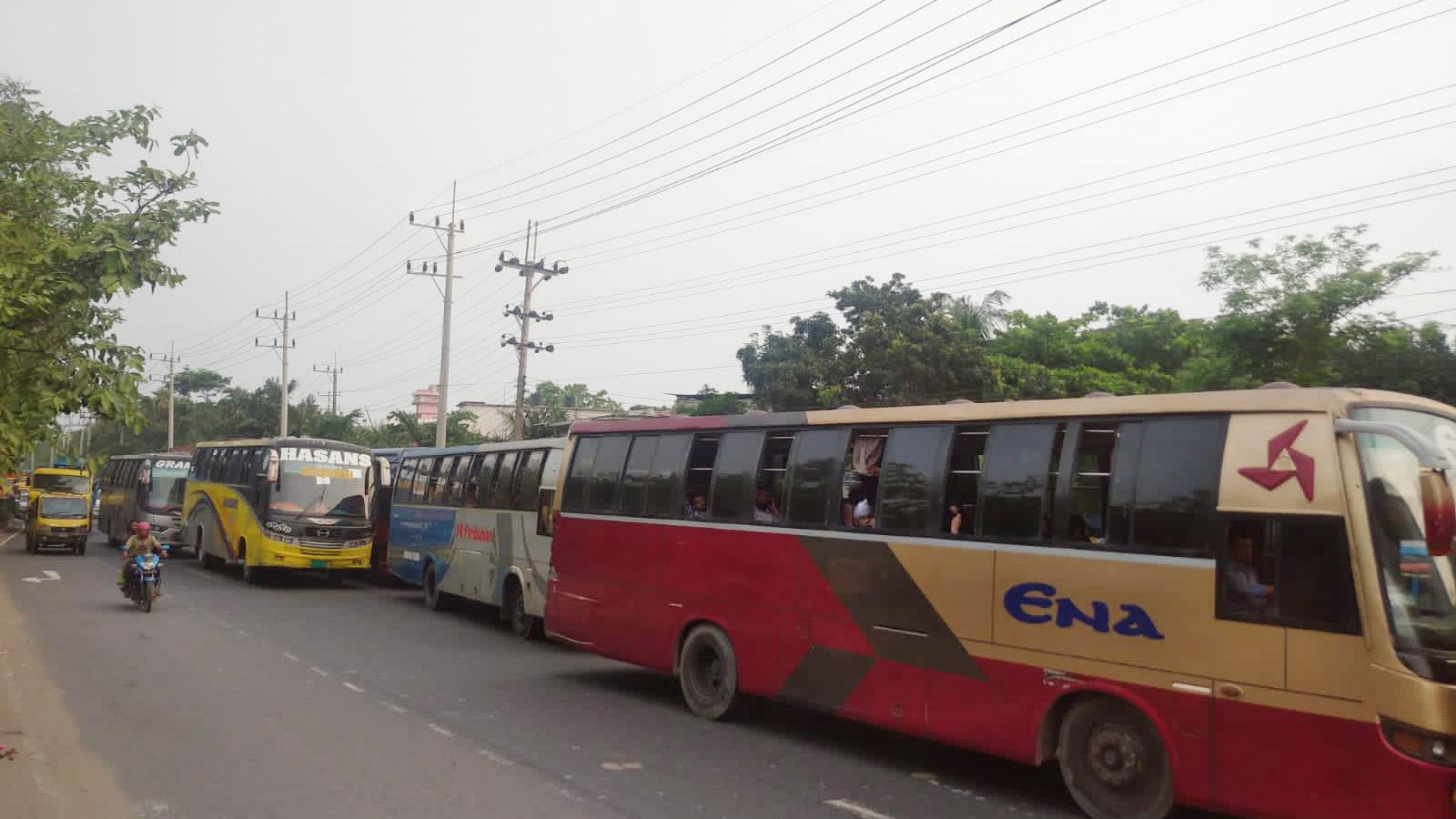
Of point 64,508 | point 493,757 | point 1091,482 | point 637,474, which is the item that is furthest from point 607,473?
point 64,508

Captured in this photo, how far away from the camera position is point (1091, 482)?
7562 mm

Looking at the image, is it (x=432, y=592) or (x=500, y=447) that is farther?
(x=432, y=592)

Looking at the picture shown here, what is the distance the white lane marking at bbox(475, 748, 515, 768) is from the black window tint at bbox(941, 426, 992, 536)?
378cm

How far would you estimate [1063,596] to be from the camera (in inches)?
297

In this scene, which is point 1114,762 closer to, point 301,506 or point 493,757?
point 493,757

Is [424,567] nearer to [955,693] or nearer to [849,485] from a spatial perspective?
[849,485]

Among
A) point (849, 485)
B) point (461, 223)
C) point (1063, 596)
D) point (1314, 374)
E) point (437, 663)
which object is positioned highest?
point (461, 223)

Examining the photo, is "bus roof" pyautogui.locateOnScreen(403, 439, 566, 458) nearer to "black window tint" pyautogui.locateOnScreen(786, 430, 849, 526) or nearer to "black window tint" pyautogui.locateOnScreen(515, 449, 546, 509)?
"black window tint" pyautogui.locateOnScreen(515, 449, 546, 509)

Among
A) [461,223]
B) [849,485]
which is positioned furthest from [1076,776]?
[461,223]

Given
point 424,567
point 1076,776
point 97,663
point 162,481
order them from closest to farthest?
point 1076,776, point 97,663, point 424,567, point 162,481

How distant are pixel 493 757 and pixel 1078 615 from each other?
4579 mm

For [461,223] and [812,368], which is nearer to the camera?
[812,368]

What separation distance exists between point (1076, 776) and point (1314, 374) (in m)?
18.1

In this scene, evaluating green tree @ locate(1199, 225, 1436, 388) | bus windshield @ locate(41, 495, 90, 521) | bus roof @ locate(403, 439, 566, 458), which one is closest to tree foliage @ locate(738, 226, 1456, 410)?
green tree @ locate(1199, 225, 1436, 388)
